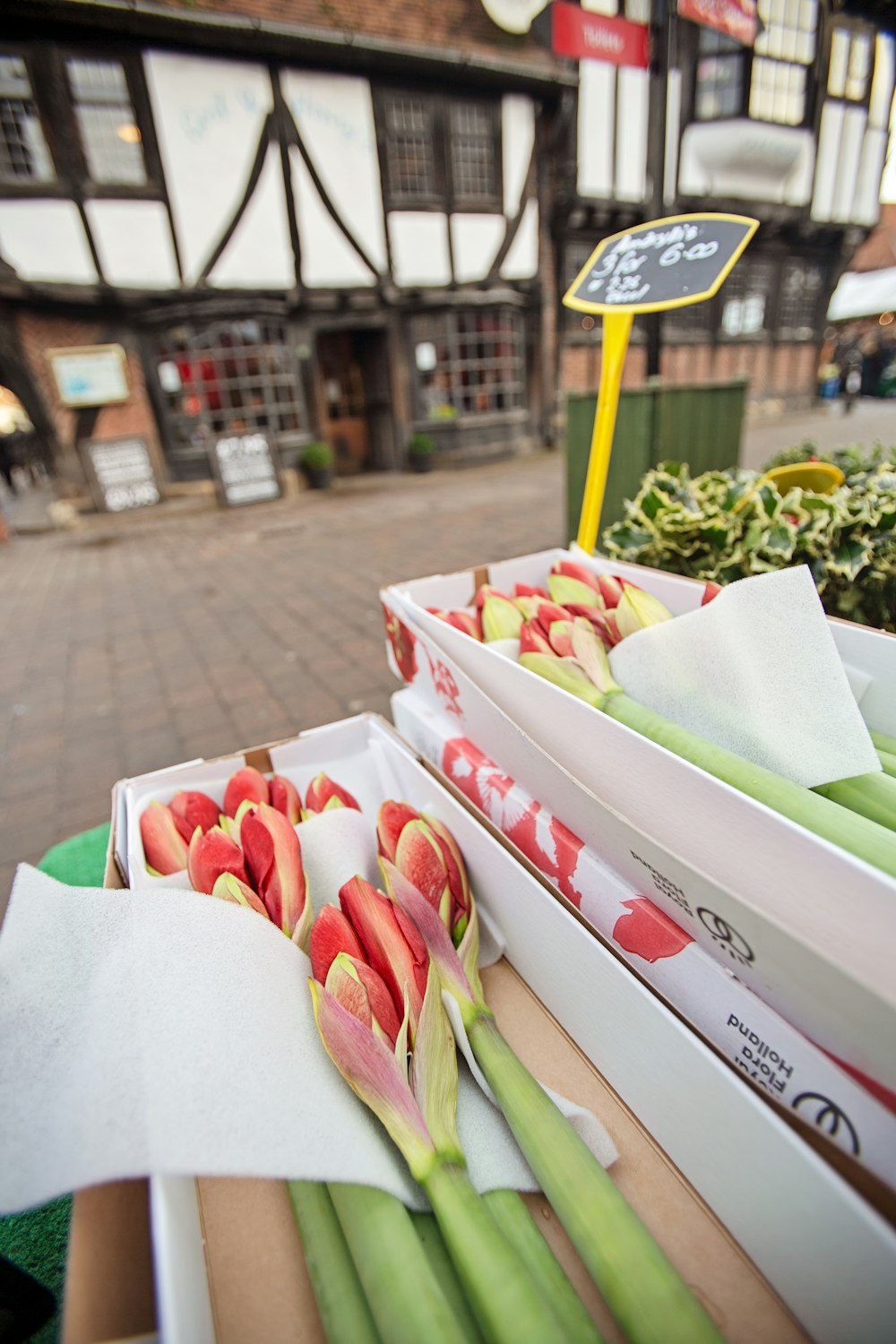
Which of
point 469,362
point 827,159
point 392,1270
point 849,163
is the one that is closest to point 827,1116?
point 392,1270

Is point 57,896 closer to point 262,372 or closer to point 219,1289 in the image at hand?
point 219,1289

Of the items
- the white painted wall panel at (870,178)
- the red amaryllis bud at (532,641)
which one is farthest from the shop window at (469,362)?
the red amaryllis bud at (532,641)

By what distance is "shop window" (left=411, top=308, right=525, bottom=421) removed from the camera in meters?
11.0

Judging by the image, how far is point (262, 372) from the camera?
33.1ft

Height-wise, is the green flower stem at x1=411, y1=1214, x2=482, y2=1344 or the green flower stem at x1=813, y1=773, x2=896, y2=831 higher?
→ the green flower stem at x1=813, y1=773, x2=896, y2=831

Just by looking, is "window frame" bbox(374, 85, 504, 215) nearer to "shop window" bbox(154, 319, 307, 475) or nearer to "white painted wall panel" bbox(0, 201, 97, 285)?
"shop window" bbox(154, 319, 307, 475)

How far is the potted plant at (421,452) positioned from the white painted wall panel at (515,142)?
3.92 m

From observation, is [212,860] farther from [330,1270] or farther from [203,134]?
[203,134]

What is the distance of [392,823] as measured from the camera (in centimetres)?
108

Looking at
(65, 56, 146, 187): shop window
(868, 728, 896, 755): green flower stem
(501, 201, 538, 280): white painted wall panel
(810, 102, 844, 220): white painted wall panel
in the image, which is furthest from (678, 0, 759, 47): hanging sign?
(810, 102, 844, 220): white painted wall panel

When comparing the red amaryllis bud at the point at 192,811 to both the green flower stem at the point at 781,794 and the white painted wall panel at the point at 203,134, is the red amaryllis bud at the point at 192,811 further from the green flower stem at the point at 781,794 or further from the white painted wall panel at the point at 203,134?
the white painted wall panel at the point at 203,134

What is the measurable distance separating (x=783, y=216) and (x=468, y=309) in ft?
26.6

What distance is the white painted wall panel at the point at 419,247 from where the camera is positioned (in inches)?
399

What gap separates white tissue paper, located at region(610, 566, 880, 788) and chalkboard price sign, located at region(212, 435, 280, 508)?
9853 mm
